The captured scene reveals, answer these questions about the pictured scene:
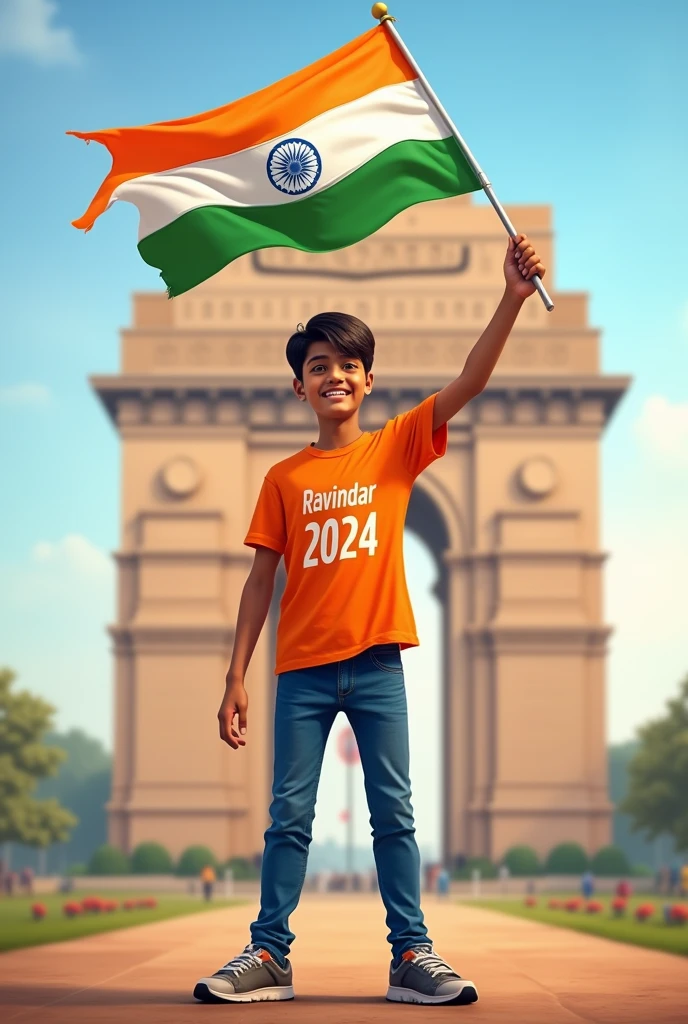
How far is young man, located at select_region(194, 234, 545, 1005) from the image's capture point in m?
5.99

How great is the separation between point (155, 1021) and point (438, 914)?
53.6 ft

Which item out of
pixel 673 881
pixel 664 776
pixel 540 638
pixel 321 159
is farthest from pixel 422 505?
pixel 321 159

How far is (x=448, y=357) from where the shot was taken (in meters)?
40.7

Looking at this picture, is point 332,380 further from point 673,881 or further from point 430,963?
point 673,881

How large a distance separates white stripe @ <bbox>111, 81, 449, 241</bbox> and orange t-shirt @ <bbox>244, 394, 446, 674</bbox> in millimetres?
1285

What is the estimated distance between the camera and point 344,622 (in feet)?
20.0

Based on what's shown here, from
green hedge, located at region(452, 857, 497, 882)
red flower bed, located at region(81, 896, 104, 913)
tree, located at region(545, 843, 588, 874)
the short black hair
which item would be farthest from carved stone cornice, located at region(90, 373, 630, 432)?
the short black hair

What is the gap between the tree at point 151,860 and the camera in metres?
36.5

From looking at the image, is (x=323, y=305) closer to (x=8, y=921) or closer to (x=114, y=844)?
(x=114, y=844)

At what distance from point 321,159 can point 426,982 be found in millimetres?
3394

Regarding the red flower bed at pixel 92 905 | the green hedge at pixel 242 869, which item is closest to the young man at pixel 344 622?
the red flower bed at pixel 92 905

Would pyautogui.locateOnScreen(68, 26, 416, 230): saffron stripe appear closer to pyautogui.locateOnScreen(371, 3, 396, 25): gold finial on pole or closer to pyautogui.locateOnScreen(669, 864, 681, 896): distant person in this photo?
pyautogui.locateOnScreen(371, 3, 396, 25): gold finial on pole

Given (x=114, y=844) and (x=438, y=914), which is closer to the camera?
(x=438, y=914)

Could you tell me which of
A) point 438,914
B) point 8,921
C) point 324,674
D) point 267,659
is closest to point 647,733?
point 267,659
